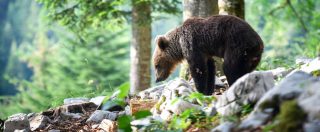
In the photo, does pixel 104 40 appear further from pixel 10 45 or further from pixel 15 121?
pixel 10 45

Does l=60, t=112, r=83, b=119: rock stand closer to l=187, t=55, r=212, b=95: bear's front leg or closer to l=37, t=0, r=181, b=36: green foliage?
l=187, t=55, r=212, b=95: bear's front leg

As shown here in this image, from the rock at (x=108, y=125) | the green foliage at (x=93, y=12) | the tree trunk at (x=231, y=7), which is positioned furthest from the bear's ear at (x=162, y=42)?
the green foliage at (x=93, y=12)

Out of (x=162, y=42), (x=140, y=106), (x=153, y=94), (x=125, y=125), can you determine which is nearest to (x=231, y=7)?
(x=162, y=42)

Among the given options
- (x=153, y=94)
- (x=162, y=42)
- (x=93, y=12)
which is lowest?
(x=153, y=94)

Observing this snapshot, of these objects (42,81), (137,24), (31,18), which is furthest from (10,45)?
(137,24)

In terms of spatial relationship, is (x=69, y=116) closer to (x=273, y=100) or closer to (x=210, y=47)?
(x=210, y=47)

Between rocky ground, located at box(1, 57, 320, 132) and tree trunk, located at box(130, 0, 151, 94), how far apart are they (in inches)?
260

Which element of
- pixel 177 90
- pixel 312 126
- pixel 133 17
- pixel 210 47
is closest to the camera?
pixel 312 126

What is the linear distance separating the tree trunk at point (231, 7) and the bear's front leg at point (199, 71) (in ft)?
5.68

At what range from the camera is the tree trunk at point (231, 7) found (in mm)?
8492

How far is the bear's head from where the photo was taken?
25.9ft

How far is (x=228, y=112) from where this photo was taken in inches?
166

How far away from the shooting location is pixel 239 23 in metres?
6.44

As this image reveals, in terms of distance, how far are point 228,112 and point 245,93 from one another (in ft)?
0.79
